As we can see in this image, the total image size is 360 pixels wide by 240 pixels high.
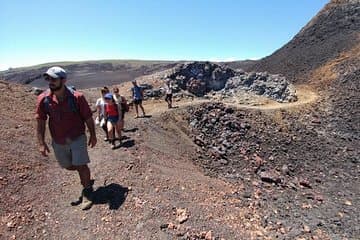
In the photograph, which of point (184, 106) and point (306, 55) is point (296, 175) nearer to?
point (184, 106)

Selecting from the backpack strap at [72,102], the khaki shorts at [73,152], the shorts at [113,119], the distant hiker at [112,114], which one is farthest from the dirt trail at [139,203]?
the backpack strap at [72,102]

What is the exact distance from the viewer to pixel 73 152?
6688 millimetres

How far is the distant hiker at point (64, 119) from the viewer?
20.5 feet

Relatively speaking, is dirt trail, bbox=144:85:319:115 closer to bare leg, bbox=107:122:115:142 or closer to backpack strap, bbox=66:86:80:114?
bare leg, bbox=107:122:115:142

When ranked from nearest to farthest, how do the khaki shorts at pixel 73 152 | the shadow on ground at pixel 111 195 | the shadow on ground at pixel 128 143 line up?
the khaki shorts at pixel 73 152 < the shadow on ground at pixel 111 195 < the shadow on ground at pixel 128 143

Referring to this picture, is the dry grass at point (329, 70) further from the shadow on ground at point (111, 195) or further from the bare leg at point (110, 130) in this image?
the shadow on ground at point (111, 195)

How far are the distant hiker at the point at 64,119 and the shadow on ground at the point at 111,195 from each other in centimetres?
81

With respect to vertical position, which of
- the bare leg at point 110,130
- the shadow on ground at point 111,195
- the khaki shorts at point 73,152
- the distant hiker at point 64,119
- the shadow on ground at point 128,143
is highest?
the distant hiker at point 64,119

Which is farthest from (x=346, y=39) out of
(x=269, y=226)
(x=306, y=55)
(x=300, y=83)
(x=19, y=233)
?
(x=19, y=233)

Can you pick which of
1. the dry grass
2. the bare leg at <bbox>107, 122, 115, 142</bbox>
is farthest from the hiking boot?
the dry grass

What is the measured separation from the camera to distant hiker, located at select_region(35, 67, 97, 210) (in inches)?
246

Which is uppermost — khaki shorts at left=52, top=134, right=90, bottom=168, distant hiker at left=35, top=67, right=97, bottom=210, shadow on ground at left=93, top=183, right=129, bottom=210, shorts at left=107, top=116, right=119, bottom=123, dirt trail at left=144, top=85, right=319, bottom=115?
distant hiker at left=35, top=67, right=97, bottom=210

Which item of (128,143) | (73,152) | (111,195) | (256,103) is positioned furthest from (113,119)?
(256,103)

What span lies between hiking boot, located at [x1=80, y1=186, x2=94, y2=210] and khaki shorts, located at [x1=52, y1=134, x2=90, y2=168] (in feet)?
2.52
